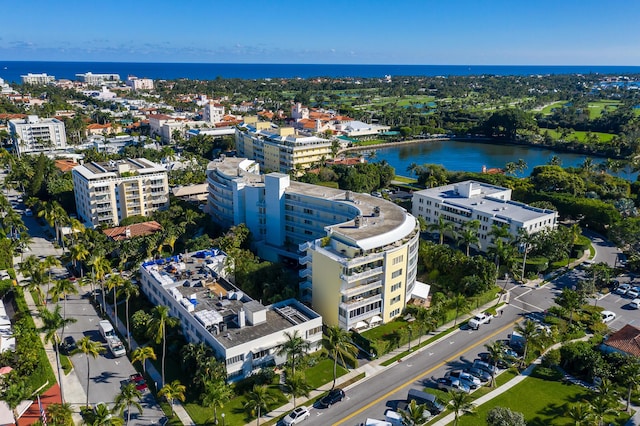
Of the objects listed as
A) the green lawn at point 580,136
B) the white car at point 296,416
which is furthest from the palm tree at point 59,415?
the green lawn at point 580,136

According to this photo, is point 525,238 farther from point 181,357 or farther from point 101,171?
point 101,171

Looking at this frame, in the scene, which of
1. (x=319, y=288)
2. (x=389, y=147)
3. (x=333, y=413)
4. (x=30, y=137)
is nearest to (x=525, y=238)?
(x=319, y=288)

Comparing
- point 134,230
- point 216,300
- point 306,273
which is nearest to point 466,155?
point 134,230

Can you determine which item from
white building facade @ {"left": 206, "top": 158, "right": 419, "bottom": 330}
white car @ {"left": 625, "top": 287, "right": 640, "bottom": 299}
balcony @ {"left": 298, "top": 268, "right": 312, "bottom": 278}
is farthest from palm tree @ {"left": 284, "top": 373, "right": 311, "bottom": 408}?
white car @ {"left": 625, "top": 287, "right": 640, "bottom": 299}

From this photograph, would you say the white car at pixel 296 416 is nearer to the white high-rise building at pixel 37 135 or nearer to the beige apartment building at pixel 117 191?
the beige apartment building at pixel 117 191

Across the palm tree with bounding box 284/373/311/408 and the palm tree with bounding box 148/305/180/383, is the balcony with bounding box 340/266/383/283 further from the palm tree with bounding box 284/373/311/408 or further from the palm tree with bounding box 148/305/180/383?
the palm tree with bounding box 148/305/180/383

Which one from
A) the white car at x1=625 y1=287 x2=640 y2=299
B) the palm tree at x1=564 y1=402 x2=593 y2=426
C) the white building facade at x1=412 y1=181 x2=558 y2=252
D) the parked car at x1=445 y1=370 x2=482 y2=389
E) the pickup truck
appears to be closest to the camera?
the palm tree at x1=564 y1=402 x2=593 y2=426
